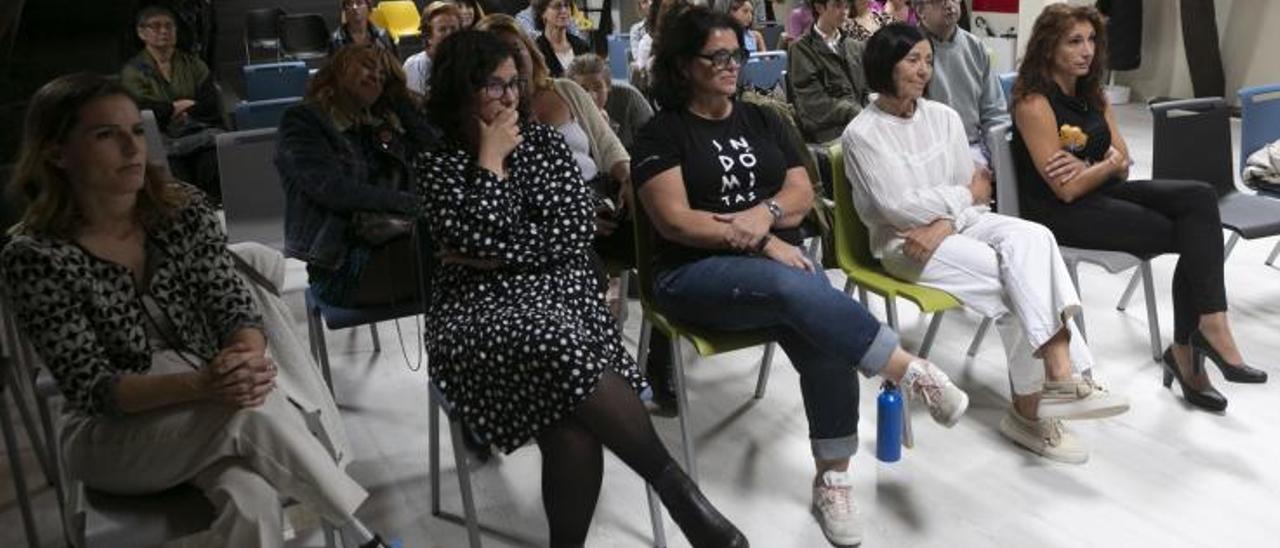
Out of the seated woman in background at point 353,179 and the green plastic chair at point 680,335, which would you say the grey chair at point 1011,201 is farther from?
the seated woman in background at point 353,179

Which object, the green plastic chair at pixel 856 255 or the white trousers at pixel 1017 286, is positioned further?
the green plastic chair at pixel 856 255

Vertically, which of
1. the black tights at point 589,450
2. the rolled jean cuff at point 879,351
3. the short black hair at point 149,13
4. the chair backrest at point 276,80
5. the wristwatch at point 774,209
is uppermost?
the short black hair at point 149,13

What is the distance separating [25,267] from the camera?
1734mm

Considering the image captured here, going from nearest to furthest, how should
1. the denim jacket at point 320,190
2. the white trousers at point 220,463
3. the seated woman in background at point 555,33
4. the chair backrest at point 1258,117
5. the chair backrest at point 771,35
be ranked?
the white trousers at point 220,463, the denim jacket at point 320,190, the chair backrest at point 1258,117, the seated woman in background at point 555,33, the chair backrest at point 771,35

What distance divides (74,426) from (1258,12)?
24.6ft

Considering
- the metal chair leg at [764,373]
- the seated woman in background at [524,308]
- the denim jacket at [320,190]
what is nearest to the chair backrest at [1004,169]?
the metal chair leg at [764,373]

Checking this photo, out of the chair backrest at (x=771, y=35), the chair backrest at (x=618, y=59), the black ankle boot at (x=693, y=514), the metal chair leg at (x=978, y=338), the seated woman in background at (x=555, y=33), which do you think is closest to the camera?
the black ankle boot at (x=693, y=514)

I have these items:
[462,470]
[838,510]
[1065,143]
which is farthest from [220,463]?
[1065,143]

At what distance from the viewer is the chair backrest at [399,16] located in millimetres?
8539

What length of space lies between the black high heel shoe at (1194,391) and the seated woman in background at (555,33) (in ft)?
9.68

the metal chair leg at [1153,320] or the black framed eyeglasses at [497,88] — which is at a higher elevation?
the black framed eyeglasses at [497,88]

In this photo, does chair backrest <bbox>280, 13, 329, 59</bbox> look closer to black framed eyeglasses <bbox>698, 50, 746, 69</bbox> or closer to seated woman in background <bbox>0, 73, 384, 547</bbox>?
black framed eyeglasses <bbox>698, 50, 746, 69</bbox>

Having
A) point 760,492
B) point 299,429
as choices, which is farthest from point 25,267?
point 760,492

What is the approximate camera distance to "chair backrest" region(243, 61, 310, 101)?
5215mm
